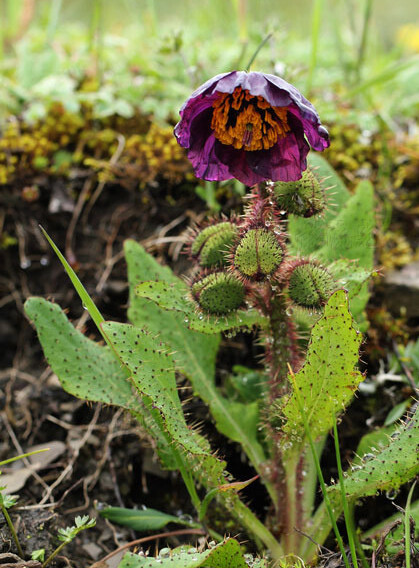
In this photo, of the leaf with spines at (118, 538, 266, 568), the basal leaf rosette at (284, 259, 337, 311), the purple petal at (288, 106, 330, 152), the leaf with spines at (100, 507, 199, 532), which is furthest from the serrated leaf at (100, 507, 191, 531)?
the purple petal at (288, 106, 330, 152)

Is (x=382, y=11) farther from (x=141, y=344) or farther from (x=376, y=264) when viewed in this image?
(x=141, y=344)

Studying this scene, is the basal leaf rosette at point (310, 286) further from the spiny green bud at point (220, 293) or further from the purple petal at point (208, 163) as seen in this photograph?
the purple petal at point (208, 163)

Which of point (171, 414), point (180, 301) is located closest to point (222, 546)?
point (171, 414)

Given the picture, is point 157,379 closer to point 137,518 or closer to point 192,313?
point 192,313

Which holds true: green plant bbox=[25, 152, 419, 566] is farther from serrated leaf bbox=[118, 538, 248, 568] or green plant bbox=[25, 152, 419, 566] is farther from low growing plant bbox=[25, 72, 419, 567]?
serrated leaf bbox=[118, 538, 248, 568]

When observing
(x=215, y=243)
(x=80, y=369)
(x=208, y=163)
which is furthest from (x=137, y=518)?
(x=208, y=163)
